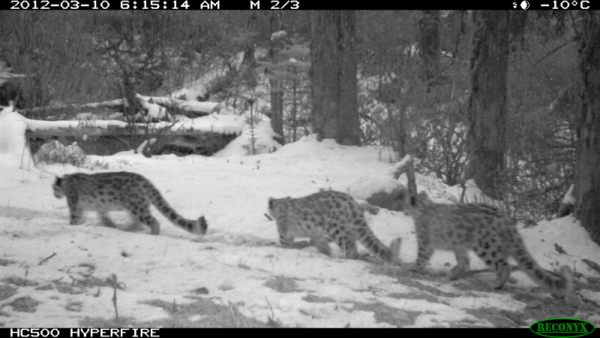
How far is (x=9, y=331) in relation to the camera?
160 inches

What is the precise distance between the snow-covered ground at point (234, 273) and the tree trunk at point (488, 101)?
210cm

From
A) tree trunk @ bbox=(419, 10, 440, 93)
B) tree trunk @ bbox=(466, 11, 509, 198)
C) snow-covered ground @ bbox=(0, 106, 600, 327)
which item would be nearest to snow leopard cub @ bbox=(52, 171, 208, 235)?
snow-covered ground @ bbox=(0, 106, 600, 327)

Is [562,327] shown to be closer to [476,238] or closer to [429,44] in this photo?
[476,238]

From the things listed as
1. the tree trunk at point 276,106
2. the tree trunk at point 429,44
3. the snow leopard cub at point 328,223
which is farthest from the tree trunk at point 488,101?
the tree trunk at point 276,106

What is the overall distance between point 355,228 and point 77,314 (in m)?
3.51

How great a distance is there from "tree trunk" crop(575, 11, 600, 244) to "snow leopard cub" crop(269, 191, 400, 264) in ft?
9.86

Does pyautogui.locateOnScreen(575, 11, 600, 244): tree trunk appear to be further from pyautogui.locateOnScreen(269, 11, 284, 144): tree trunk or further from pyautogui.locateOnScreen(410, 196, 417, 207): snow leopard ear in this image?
pyautogui.locateOnScreen(269, 11, 284, 144): tree trunk

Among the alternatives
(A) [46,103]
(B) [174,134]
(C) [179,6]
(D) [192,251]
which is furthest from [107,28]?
(D) [192,251]

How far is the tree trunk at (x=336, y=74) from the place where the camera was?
13.4 m

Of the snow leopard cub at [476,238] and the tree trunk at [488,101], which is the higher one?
the tree trunk at [488,101]

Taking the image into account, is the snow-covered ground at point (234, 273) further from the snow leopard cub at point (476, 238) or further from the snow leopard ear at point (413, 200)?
the snow leopard ear at point (413, 200)

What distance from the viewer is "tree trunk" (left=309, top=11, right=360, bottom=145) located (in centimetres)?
1340

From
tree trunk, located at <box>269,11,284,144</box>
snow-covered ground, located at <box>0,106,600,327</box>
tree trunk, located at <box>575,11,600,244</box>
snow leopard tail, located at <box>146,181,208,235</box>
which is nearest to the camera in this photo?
snow-covered ground, located at <box>0,106,600,327</box>

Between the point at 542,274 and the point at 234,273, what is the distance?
301cm
